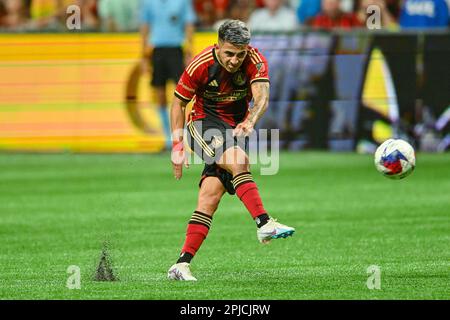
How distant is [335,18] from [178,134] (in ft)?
38.5

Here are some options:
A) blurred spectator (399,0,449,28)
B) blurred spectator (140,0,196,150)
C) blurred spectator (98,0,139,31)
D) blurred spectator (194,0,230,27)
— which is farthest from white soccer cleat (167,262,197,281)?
blurred spectator (194,0,230,27)

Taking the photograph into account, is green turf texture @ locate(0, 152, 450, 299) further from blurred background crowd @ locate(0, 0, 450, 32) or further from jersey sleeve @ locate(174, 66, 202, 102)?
blurred background crowd @ locate(0, 0, 450, 32)

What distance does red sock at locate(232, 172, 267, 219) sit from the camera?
32.1ft

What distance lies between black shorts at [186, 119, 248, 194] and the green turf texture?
86 centimetres

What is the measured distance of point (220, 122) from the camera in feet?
33.8

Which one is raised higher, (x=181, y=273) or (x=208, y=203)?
(x=208, y=203)

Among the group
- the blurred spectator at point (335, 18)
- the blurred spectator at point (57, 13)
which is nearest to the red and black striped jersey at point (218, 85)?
the blurred spectator at point (335, 18)

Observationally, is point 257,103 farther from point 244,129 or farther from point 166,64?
point 166,64

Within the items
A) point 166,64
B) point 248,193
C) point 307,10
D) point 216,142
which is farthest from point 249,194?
point 307,10

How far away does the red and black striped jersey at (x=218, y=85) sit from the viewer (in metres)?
10.1

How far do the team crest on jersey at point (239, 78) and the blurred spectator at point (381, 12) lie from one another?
11368 mm

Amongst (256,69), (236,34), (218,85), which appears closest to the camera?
(236,34)
